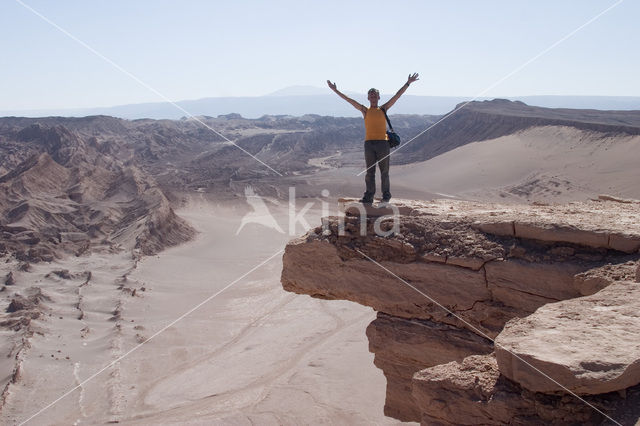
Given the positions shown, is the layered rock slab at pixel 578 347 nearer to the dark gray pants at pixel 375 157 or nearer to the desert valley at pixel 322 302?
the desert valley at pixel 322 302

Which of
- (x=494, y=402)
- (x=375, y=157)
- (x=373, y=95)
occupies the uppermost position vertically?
(x=373, y=95)

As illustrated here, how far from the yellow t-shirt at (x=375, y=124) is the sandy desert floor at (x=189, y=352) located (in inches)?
142

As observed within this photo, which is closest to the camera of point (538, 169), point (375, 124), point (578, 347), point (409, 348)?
point (578, 347)

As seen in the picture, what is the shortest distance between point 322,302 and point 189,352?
339 cm

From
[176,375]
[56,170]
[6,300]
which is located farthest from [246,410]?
[56,170]

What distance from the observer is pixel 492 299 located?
4887mm

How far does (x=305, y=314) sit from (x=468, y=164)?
2484cm

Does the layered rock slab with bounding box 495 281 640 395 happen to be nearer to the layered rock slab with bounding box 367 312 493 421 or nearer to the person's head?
the layered rock slab with bounding box 367 312 493 421

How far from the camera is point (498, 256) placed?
484 cm

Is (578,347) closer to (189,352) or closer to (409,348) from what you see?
(409,348)

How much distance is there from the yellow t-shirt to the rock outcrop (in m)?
0.83

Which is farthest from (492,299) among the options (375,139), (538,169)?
(538,169)

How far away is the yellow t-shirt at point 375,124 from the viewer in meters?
5.92

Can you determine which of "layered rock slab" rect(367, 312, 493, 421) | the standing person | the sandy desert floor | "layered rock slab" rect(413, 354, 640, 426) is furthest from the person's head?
the sandy desert floor
